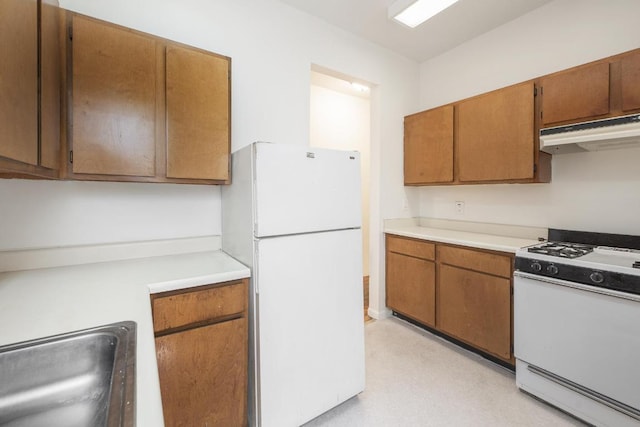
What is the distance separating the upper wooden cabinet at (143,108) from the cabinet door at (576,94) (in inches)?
84.8

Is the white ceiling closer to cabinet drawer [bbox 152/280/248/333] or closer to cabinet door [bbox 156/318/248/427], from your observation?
cabinet drawer [bbox 152/280/248/333]

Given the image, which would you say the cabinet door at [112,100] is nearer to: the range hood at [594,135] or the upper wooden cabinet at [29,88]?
the upper wooden cabinet at [29,88]

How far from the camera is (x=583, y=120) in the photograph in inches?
70.4

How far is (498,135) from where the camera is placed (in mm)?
2227

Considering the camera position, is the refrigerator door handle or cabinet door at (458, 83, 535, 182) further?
cabinet door at (458, 83, 535, 182)

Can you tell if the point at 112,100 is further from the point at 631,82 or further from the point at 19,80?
the point at 631,82

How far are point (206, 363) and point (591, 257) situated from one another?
85.7 inches

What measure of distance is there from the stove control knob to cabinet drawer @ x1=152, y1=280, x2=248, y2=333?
1817mm

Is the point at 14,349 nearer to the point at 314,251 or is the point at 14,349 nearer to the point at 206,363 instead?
the point at 206,363

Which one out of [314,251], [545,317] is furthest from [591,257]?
[314,251]

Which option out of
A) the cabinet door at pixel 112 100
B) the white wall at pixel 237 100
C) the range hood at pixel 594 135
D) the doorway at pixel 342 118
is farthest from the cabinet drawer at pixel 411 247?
the cabinet door at pixel 112 100

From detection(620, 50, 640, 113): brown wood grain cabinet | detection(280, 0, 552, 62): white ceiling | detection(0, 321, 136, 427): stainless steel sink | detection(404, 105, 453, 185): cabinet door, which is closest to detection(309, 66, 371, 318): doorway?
detection(404, 105, 453, 185): cabinet door

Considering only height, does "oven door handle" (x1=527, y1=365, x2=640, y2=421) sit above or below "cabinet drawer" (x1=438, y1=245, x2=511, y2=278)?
below

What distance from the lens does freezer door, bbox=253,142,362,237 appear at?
1.39 m
